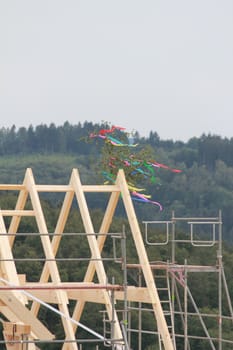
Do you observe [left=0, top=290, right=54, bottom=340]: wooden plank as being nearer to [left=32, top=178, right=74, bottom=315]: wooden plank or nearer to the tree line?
[left=32, top=178, right=74, bottom=315]: wooden plank

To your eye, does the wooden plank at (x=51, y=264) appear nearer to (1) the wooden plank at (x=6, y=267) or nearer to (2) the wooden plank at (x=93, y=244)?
(2) the wooden plank at (x=93, y=244)

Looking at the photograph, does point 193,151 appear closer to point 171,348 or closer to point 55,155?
point 55,155

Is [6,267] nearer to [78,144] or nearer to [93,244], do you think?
[93,244]

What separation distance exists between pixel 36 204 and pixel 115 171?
3141 mm

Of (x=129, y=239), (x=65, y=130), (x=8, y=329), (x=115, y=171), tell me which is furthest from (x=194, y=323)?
(x=65, y=130)

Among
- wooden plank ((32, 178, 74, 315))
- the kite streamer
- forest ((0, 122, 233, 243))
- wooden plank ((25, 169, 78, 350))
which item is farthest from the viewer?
forest ((0, 122, 233, 243))

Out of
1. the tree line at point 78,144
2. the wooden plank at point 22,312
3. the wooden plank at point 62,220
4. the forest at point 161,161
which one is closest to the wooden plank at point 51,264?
the wooden plank at point 62,220

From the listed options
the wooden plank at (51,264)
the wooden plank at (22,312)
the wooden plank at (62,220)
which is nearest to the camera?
the wooden plank at (22,312)

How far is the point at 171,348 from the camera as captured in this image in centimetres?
2778

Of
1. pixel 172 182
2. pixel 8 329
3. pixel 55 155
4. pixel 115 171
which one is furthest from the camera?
pixel 55 155

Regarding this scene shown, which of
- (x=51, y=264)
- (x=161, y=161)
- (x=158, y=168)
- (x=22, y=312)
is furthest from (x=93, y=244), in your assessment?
(x=161, y=161)

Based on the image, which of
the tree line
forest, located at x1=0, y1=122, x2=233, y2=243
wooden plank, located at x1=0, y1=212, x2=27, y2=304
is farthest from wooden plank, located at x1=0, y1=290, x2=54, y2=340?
the tree line

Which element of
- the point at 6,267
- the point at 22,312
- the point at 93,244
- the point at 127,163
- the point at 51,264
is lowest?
the point at 22,312

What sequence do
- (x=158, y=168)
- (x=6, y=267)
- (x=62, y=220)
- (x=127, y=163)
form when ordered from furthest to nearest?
1. (x=158, y=168)
2. (x=127, y=163)
3. (x=62, y=220)
4. (x=6, y=267)
